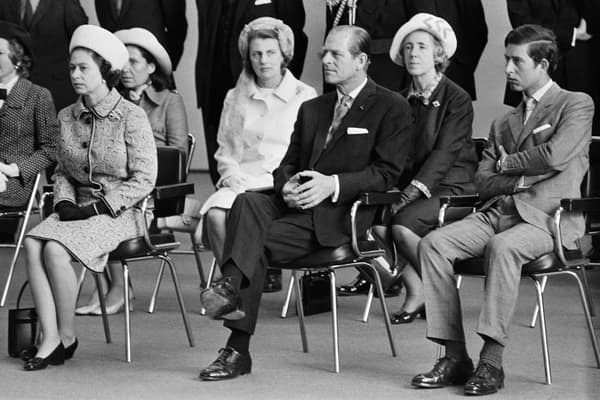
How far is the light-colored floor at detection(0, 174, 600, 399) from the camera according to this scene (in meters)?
4.47

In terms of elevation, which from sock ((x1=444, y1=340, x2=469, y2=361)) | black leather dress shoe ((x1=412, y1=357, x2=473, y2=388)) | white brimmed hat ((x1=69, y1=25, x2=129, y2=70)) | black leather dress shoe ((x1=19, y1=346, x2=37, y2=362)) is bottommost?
black leather dress shoe ((x1=19, y1=346, x2=37, y2=362))

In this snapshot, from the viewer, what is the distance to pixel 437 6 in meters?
7.19

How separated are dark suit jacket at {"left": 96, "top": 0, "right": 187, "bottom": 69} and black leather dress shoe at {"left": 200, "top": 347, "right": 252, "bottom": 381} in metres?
3.46

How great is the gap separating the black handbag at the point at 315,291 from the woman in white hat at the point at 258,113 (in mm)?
525

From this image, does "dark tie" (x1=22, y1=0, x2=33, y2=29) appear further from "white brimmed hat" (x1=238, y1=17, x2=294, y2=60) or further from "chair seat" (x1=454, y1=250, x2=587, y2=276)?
"chair seat" (x1=454, y1=250, x2=587, y2=276)

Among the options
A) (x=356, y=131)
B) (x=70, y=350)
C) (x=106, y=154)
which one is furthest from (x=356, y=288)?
(x=70, y=350)

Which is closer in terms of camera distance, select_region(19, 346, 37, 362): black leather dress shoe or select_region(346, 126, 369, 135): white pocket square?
select_region(19, 346, 37, 362): black leather dress shoe

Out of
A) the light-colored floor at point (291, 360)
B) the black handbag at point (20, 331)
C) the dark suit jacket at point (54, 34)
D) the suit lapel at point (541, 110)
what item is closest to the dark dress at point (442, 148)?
the light-colored floor at point (291, 360)

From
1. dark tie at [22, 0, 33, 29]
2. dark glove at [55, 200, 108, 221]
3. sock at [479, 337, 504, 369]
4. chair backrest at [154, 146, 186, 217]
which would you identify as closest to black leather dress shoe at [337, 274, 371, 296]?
chair backrest at [154, 146, 186, 217]

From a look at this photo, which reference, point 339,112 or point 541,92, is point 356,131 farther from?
point 541,92

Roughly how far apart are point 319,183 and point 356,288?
161cm

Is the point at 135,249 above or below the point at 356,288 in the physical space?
above

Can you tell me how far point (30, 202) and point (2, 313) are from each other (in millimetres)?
514

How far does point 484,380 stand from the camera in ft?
14.5
